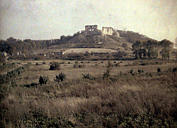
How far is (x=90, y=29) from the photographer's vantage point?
128 metres

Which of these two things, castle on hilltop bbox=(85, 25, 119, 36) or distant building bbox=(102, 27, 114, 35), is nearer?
castle on hilltop bbox=(85, 25, 119, 36)

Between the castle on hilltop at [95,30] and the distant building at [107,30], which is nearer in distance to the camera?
the castle on hilltop at [95,30]

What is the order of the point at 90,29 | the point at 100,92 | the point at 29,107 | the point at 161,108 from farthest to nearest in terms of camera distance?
A: the point at 90,29 → the point at 100,92 → the point at 29,107 → the point at 161,108

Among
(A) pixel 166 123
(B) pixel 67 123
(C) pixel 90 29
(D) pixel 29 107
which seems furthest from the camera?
(C) pixel 90 29

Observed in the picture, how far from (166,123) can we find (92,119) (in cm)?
184

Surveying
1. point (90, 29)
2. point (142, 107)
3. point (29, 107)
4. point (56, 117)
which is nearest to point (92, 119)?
point (56, 117)

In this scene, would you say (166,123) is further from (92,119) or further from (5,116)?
(5,116)

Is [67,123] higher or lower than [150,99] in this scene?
lower

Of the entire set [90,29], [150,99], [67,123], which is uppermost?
[90,29]

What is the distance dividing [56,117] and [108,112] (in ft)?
5.07

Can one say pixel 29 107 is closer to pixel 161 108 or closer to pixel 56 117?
pixel 56 117

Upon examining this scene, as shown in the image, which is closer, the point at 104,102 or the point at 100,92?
the point at 104,102

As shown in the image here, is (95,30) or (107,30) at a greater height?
(107,30)

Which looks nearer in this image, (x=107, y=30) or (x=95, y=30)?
(x=95, y=30)
